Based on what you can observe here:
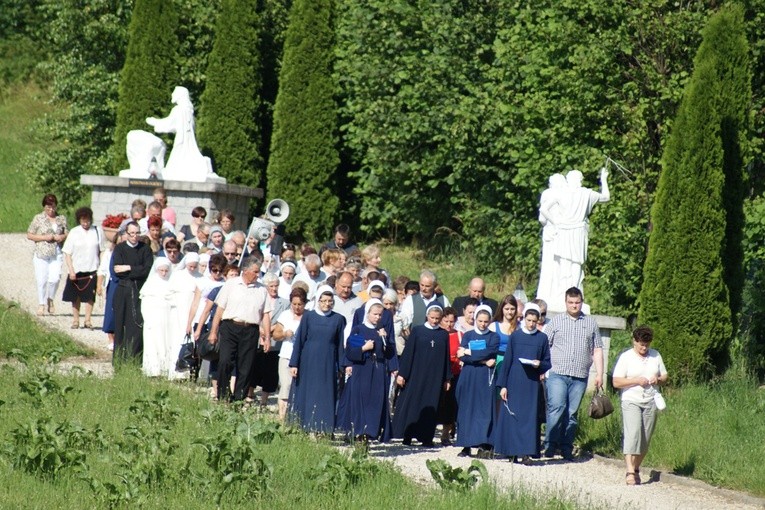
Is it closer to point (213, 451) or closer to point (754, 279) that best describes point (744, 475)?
point (213, 451)

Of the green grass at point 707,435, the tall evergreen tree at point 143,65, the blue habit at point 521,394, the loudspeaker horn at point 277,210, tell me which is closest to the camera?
the green grass at point 707,435

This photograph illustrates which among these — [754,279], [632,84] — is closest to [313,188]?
[632,84]

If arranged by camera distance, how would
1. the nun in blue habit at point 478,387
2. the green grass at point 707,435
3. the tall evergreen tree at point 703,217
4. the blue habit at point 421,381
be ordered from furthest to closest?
1. the tall evergreen tree at point 703,217
2. the blue habit at point 421,381
3. the nun in blue habit at point 478,387
4. the green grass at point 707,435

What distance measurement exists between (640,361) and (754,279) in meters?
7.55

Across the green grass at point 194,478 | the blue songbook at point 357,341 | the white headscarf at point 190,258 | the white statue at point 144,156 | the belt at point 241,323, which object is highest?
the white statue at point 144,156

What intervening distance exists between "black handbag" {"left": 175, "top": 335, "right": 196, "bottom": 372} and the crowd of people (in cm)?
9

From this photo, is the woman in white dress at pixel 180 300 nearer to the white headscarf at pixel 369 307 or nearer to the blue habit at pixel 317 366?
the blue habit at pixel 317 366

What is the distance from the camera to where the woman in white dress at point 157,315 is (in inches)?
607

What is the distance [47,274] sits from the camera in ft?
63.2

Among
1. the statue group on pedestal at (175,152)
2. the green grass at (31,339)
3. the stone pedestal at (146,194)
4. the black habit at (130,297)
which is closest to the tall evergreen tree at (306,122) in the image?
Answer: the statue group on pedestal at (175,152)

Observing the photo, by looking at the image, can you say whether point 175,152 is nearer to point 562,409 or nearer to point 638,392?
point 562,409

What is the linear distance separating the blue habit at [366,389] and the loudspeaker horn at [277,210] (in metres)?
5.90

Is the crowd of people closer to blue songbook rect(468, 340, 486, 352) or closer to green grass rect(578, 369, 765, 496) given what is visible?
blue songbook rect(468, 340, 486, 352)

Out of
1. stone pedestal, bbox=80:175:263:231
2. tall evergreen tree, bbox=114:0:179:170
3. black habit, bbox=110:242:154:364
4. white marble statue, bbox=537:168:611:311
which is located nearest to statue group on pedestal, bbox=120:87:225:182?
stone pedestal, bbox=80:175:263:231
